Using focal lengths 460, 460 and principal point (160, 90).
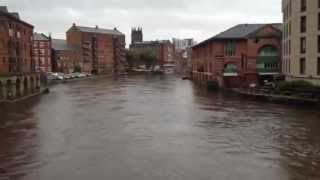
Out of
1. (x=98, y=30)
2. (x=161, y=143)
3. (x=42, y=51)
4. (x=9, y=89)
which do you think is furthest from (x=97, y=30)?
(x=161, y=143)

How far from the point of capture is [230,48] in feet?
242

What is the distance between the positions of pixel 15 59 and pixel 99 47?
353 ft

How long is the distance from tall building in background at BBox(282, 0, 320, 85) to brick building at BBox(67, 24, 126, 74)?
10403 cm

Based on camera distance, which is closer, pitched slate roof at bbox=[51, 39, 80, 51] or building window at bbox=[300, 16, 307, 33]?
building window at bbox=[300, 16, 307, 33]

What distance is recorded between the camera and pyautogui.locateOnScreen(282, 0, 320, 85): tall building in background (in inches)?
2021

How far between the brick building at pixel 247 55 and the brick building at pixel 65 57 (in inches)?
2794

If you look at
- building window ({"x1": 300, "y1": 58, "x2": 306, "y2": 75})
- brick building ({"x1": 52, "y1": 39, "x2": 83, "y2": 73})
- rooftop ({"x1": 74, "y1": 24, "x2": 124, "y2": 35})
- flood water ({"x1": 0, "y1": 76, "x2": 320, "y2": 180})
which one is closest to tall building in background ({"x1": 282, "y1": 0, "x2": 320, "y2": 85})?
building window ({"x1": 300, "y1": 58, "x2": 306, "y2": 75})

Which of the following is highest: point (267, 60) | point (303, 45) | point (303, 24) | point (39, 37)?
point (39, 37)

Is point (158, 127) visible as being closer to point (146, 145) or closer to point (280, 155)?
point (146, 145)

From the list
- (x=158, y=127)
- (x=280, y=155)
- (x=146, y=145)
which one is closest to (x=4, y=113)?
(x=158, y=127)

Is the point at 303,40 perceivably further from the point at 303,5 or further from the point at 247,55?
the point at 247,55

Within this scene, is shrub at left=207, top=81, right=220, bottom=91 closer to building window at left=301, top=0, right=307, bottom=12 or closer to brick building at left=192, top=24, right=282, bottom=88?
brick building at left=192, top=24, right=282, bottom=88

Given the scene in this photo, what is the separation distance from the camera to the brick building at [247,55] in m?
70.8

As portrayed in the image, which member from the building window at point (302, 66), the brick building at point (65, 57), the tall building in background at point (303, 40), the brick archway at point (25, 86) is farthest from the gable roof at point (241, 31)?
the brick building at point (65, 57)
